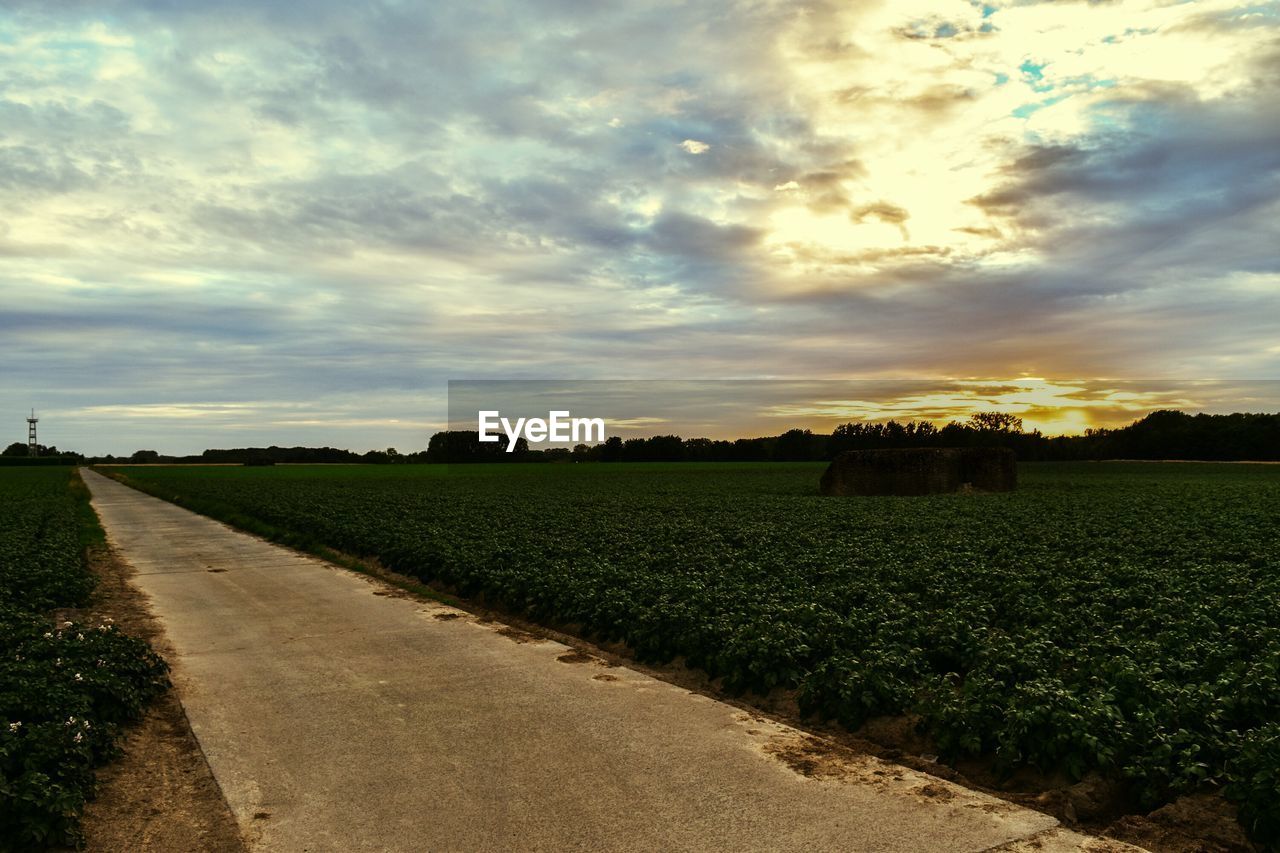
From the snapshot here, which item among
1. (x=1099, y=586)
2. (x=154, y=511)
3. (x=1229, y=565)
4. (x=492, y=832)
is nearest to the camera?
(x=492, y=832)

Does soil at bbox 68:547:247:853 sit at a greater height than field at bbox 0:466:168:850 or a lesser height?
lesser

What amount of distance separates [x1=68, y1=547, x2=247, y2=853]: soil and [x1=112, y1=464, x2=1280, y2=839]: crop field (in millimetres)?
4806

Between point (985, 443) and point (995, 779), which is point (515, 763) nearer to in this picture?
point (995, 779)

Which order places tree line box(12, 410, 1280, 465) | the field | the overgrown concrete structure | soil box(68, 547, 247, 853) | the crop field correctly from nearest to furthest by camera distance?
the field → soil box(68, 547, 247, 853) → the crop field → the overgrown concrete structure → tree line box(12, 410, 1280, 465)

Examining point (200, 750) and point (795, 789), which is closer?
point (795, 789)

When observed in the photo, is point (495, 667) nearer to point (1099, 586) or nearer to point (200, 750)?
point (200, 750)

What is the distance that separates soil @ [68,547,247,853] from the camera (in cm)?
532

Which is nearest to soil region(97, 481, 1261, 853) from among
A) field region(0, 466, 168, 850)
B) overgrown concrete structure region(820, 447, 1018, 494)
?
field region(0, 466, 168, 850)

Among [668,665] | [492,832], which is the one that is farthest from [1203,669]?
[492,832]

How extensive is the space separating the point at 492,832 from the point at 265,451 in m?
173

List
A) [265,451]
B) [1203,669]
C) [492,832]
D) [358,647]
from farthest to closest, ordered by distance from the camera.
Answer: [265,451] → [358,647] → [1203,669] → [492,832]

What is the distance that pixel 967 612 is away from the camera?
10625 mm

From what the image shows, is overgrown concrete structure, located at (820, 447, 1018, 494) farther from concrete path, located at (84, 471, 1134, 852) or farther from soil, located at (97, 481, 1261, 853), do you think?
concrete path, located at (84, 471, 1134, 852)

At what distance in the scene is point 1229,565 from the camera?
47.0 feet
